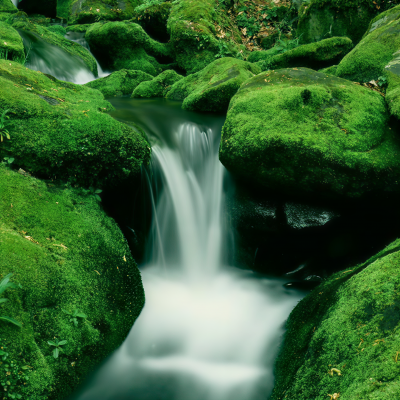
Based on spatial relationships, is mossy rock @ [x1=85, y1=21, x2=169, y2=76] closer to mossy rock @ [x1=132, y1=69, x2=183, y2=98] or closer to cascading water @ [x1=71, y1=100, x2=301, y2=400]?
mossy rock @ [x1=132, y1=69, x2=183, y2=98]

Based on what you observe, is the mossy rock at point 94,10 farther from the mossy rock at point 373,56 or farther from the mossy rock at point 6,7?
the mossy rock at point 373,56

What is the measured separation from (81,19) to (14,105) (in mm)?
14111

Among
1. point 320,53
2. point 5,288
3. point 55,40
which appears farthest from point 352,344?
point 55,40

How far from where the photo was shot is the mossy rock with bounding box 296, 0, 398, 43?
7.79m

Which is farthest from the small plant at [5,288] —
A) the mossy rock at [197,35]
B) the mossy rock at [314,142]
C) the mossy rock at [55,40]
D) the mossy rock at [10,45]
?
the mossy rock at [197,35]

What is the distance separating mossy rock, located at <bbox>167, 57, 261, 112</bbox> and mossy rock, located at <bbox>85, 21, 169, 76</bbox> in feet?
12.8

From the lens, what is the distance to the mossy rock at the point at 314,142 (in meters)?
3.66

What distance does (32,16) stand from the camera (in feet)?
48.8

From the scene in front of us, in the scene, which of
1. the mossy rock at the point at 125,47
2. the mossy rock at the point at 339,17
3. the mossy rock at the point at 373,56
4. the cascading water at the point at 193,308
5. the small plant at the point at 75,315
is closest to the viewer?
the small plant at the point at 75,315

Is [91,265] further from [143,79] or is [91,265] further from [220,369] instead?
[143,79]

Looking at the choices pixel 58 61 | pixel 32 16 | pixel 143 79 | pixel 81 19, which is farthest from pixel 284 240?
pixel 32 16

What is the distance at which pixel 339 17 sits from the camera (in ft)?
26.5

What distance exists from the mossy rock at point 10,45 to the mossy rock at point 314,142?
4915 mm

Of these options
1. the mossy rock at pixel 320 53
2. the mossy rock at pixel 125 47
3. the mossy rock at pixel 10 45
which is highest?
the mossy rock at pixel 125 47
